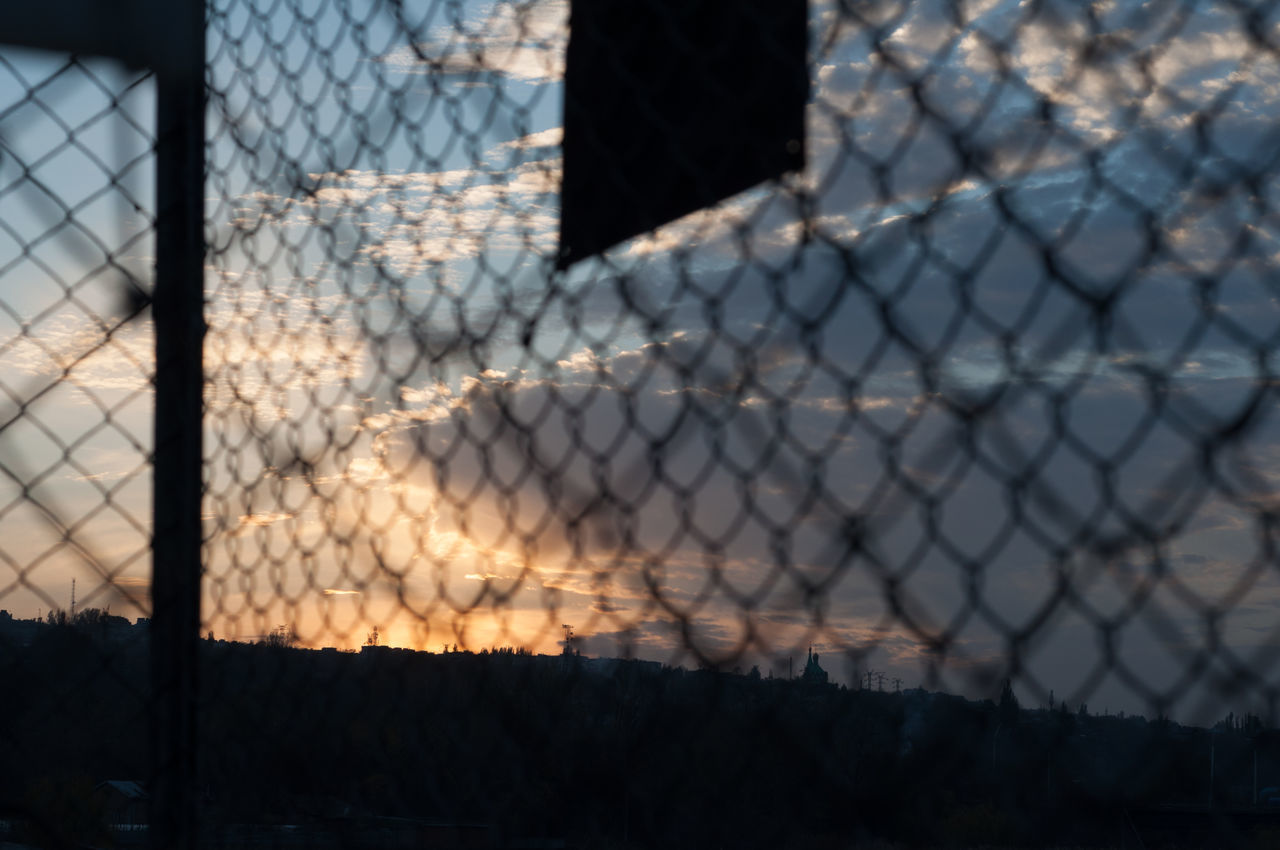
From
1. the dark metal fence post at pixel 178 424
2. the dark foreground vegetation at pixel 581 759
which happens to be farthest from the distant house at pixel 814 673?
the dark metal fence post at pixel 178 424

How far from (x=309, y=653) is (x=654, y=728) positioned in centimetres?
119

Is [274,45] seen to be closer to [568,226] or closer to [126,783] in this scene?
[568,226]

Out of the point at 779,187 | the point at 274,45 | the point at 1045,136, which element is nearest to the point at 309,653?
the point at 274,45

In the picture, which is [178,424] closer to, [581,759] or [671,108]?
[581,759]

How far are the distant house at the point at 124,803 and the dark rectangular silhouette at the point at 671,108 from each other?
1.91m

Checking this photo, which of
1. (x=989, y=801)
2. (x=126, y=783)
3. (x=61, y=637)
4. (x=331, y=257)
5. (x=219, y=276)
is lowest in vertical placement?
(x=126, y=783)

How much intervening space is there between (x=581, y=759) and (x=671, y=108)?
1026mm

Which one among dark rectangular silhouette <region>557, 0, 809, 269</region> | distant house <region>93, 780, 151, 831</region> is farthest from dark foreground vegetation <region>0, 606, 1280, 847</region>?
dark rectangular silhouette <region>557, 0, 809, 269</region>

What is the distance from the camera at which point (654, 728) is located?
5.47 ft

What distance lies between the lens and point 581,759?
1.82 metres

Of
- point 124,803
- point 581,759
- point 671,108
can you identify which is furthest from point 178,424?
point 671,108

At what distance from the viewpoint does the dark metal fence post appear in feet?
9.18

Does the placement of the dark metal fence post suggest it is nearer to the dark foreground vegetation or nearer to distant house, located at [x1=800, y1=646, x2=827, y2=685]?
the dark foreground vegetation

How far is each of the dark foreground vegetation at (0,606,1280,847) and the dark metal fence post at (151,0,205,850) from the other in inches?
2.9
